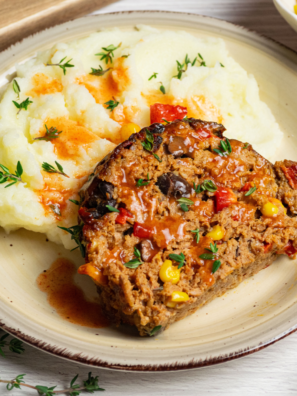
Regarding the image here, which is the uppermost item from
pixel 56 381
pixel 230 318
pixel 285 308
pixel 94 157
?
pixel 94 157

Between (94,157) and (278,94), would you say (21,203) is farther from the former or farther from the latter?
(278,94)

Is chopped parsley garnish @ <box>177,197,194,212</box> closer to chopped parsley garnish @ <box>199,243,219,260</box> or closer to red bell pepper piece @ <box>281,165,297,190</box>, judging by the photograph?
chopped parsley garnish @ <box>199,243,219,260</box>

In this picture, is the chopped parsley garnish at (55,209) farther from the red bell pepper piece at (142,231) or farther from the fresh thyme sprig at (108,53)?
the fresh thyme sprig at (108,53)

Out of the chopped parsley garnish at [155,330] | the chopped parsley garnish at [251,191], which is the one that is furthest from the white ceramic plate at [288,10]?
the chopped parsley garnish at [155,330]

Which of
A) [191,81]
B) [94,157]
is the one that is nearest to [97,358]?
[94,157]

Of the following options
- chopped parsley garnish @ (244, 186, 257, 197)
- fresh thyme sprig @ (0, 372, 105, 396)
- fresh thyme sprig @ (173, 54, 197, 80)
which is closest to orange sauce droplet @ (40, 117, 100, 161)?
fresh thyme sprig @ (173, 54, 197, 80)

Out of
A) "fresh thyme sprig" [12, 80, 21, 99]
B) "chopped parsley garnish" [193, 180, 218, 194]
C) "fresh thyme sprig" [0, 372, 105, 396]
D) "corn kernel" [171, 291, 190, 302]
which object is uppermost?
"fresh thyme sprig" [12, 80, 21, 99]

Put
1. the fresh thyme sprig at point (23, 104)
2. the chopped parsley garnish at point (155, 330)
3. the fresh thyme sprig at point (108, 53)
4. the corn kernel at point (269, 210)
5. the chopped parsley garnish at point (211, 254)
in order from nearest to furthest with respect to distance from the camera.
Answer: the chopped parsley garnish at point (155, 330)
the chopped parsley garnish at point (211, 254)
the corn kernel at point (269, 210)
the fresh thyme sprig at point (23, 104)
the fresh thyme sprig at point (108, 53)
